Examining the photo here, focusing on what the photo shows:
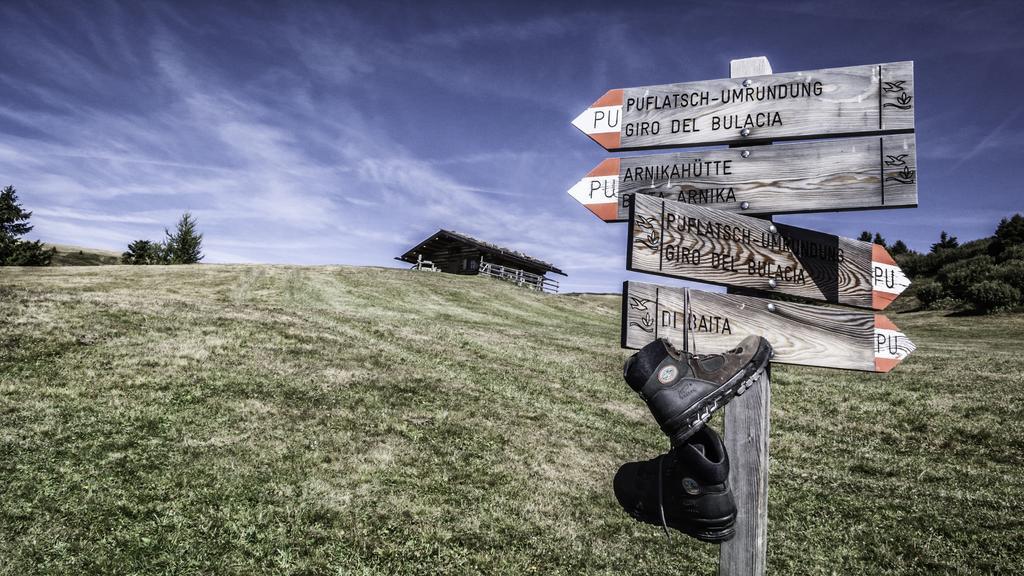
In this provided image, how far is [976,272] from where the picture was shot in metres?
32.8

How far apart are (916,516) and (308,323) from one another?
1347cm

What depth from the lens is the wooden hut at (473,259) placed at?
44469 mm

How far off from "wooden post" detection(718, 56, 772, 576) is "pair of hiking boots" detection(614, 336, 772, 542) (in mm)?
306

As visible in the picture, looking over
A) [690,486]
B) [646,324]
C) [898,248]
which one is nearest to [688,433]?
[690,486]

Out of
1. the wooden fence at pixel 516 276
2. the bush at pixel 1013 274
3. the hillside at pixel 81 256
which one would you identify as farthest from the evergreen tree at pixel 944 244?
the hillside at pixel 81 256

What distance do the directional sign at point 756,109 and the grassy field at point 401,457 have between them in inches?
146

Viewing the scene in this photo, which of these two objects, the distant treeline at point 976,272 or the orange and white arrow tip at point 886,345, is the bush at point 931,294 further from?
the orange and white arrow tip at point 886,345

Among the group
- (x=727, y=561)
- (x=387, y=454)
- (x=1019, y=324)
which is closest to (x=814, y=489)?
(x=727, y=561)

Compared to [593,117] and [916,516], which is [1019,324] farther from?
[593,117]

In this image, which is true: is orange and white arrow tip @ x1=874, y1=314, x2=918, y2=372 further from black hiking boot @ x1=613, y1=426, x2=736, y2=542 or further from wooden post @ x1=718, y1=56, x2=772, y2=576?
black hiking boot @ x1=613, y1=426, x2=736, y2=542

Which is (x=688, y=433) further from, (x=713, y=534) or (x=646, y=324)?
(x=646, y=324)

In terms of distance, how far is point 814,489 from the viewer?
20.8ft

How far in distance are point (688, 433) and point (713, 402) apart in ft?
0.60

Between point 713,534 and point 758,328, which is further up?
point 758,328
